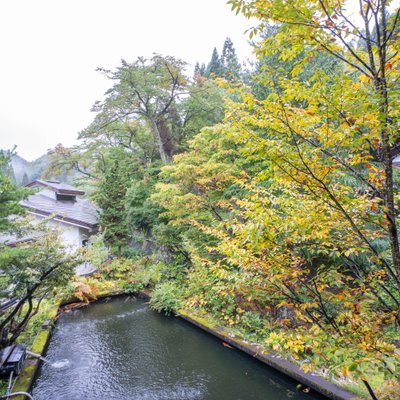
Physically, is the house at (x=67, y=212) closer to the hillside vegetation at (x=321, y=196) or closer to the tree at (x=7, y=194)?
the tree at (x=7, y=194)

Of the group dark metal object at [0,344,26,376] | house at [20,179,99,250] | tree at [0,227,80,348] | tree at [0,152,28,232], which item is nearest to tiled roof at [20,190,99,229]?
house at [20,179,99,250]

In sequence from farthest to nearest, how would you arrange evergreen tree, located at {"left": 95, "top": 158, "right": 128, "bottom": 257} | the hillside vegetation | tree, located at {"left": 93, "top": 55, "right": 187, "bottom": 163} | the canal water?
evergreen tree, located at {"left": 95, "top": 158, "right": 128, "bottom": 257} < tree, located at {"left": 93, "top": 55, "right": 187, "bottom": 163} < the canal water < the hillside vegetation

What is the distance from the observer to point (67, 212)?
598 inches

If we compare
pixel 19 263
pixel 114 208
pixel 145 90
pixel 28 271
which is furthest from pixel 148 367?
pixel 145 90

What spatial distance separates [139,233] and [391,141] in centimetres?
1595

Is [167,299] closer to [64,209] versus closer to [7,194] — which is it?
[7,194]

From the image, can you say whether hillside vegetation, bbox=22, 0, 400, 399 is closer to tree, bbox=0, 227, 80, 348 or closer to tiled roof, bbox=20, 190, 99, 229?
tree, bbox=0, 227, 80, 348

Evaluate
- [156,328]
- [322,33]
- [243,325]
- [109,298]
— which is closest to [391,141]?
[322,33]

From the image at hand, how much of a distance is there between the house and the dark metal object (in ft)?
25.4

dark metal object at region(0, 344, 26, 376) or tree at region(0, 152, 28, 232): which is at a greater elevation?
tree at region(0, 152, 28, 232)

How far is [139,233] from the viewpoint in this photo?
55.0 ft

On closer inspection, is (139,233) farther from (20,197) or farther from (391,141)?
(391,141)

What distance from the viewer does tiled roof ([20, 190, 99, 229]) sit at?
14.3m

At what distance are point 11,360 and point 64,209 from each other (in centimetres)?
1169
